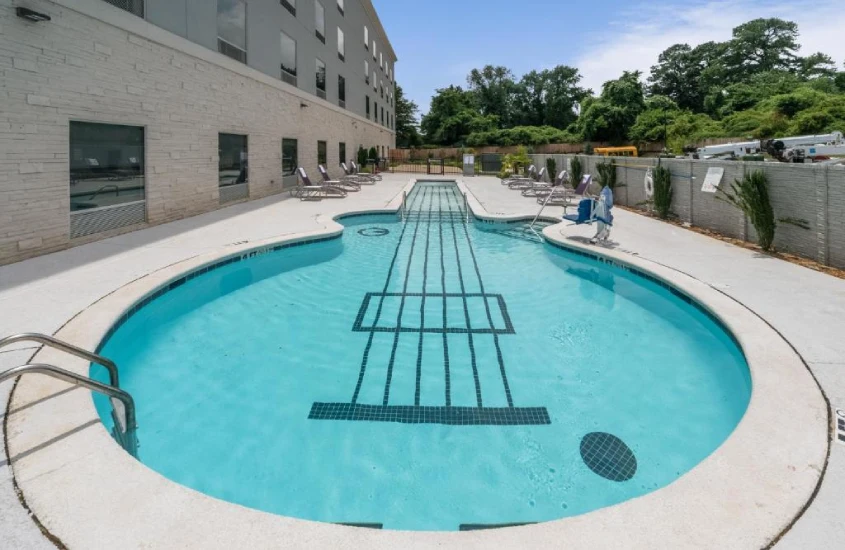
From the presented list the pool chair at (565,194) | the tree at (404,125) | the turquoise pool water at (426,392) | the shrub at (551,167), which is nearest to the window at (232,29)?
the turquoise pool water at (426,392)

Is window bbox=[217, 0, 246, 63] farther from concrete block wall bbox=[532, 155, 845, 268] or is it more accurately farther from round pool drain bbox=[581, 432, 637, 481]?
round pool drain bbox=[581, 432, 637, 481]

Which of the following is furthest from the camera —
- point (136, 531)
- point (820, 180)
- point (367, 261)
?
point (367, 261)

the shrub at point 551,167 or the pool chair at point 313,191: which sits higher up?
the shrub at point 551,167

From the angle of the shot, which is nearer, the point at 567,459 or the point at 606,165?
the point at 567,459

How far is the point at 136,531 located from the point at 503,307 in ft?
16.1

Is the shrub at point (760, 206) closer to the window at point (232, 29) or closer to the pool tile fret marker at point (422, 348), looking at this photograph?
the pool tile fret marker at point (422, 348)

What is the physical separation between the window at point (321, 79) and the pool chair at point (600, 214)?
53.2 ft

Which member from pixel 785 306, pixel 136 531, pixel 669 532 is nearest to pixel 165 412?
pixel 136 531

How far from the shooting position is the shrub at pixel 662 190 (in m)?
11.4

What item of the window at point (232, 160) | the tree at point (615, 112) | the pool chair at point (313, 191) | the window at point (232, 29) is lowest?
the pool chair at point (313, 191)

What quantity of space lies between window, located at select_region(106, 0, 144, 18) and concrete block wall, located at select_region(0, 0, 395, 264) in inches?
7.5

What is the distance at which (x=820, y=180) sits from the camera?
6.88m

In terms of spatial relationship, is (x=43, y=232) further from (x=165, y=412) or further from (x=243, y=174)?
(x=243, y=174)

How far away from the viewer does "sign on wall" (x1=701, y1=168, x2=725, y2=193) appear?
9.37 m
